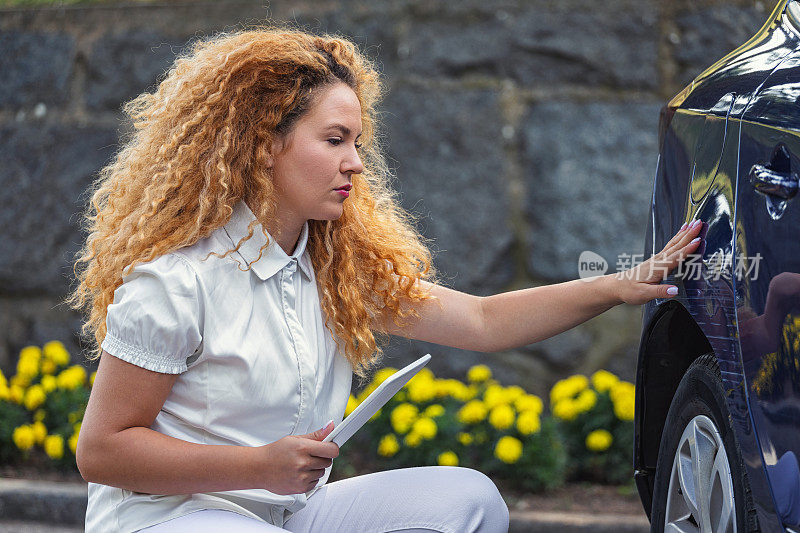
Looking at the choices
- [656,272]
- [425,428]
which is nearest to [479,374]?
[425,428]

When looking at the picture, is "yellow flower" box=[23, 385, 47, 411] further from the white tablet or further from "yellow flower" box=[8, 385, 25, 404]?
the white tablet

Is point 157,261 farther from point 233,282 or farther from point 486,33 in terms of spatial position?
point 486,33

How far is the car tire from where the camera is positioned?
168 centimetres

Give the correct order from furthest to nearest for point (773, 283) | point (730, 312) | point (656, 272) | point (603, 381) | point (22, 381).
Answer: point (22, 381), point (603, 381), point (656, 272), point (730, 312), point (773, 283)

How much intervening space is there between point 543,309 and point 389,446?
170 centimetres

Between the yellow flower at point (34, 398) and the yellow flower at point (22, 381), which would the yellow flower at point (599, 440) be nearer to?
the yellow flower at point (34, 398)

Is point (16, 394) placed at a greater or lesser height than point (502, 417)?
lesser

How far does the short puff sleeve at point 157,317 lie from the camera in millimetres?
1814

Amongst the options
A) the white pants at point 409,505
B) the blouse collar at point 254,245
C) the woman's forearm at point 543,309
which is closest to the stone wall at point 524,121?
the woman's forearm at point 543,309

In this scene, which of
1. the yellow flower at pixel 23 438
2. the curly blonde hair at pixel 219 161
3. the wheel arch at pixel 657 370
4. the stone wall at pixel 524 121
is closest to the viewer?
the curly blonde hair at pixel 219 161

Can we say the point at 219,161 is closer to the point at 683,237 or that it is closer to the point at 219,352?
the point at 219,352

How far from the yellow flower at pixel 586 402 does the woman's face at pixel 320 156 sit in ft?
7.15

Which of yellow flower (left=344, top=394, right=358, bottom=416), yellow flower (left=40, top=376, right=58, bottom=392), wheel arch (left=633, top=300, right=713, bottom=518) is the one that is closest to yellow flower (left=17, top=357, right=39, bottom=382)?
yellow flower (left=40, top=376, right=58, bottom=392)

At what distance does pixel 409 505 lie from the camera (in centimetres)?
214
